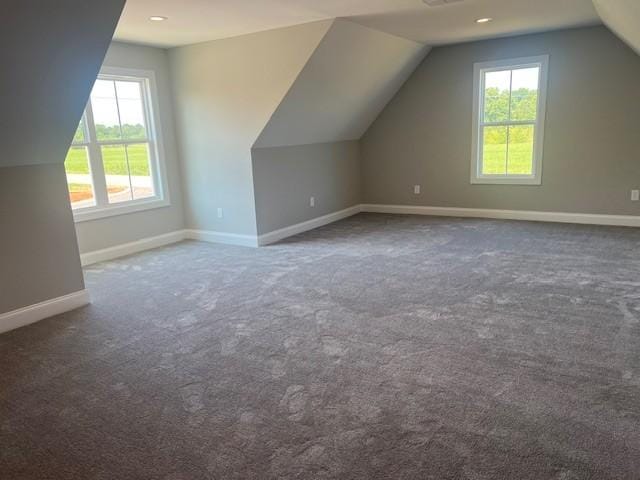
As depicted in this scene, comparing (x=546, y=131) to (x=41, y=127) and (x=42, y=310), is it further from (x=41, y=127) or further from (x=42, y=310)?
(x=42, y=310)

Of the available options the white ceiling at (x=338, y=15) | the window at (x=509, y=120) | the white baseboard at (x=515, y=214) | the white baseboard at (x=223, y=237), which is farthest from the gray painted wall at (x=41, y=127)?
the window at (x=509, y=120)

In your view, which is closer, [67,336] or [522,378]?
[522,378]

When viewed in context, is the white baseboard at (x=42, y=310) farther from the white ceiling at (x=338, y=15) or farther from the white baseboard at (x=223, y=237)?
the white ceiling at (x=338, y=15)

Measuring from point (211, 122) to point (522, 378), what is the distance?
435 cm

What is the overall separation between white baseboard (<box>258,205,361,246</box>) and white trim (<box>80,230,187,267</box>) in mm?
1201

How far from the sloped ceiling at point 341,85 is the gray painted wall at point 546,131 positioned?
0.43m

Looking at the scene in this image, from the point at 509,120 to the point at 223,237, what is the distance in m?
4.03

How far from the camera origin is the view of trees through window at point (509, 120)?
19.7 ft

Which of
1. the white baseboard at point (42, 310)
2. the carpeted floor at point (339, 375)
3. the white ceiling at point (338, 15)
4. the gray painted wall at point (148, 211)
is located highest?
the white ceiling at point (338, 15)

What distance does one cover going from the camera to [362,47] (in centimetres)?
513

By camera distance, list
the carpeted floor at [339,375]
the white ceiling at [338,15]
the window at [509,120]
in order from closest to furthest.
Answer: the carpeted floor at [339,375]
the white ceiling at [338,15]
the window at [509,120]

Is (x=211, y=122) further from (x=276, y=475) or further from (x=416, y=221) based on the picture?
(x=276, y=475)

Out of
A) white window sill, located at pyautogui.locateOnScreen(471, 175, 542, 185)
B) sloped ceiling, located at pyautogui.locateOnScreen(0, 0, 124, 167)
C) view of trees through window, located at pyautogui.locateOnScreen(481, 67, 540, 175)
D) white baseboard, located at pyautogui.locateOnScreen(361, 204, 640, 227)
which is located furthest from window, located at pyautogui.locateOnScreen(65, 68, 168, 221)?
view of trees through window, located at pyautogui.locateOnScreen(481, 67, 540, 175)

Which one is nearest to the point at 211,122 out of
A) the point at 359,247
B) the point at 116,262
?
Answer: the point at 116,262
